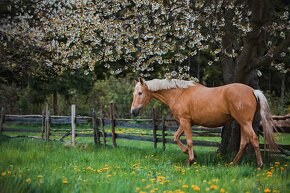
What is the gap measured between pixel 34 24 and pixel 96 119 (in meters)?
7.25

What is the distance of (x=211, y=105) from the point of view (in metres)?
8.96

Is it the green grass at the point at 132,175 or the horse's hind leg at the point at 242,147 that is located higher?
the horse's hind leg at the point at 242,147

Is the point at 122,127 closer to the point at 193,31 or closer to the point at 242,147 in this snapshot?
the point at 193,31

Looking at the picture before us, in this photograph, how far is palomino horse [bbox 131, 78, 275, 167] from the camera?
851 centimetres

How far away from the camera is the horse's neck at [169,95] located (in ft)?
31.6

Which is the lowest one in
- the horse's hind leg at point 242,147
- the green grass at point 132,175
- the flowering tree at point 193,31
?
the green grass at point 132,175

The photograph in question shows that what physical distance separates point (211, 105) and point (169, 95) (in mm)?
1197

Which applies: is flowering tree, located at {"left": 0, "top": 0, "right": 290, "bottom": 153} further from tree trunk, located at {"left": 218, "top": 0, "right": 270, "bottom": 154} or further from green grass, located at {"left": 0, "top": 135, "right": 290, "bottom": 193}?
green grass, located at {"left": 0, "top": 135, "right": 290, "bottom": 193}

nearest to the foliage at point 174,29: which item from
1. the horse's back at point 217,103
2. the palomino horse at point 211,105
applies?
the palomino horse at point 211,105

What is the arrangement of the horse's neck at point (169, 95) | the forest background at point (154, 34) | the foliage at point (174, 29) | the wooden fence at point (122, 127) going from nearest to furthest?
the horse's neck at point (169, 95) → the forest background at point (154, 34) → the foliage at point (174, 29) → the wooden fence at point (122, 127)

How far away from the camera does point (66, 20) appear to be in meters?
13.2

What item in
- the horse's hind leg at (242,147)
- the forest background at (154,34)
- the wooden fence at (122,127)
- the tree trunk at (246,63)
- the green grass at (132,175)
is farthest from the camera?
the wooden fence at (122,127)

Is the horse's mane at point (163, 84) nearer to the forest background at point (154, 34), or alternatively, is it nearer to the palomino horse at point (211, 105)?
the palomino horse at point (211, 105)

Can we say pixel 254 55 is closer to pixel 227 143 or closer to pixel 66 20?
pixel 227 143
